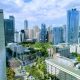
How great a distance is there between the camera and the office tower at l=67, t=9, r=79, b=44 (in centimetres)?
1166

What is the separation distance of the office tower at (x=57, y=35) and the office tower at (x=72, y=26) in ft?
1.65

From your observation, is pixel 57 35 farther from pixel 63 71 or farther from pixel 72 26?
pixel 63 71

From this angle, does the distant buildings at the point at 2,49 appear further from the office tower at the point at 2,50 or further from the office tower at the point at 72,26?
the office tower at the point at 72,26

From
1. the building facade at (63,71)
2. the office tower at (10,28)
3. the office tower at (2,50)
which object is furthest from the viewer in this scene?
the office tower at (10,28)

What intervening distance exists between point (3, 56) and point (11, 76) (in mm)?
2084

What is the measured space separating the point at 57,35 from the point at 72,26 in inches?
38.4

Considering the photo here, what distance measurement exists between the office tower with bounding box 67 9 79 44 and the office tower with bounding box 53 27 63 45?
0.50 m

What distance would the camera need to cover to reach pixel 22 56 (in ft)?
26.1

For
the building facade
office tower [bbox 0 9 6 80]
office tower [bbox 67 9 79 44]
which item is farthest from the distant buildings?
office tower [bbox 67 9 79 44]

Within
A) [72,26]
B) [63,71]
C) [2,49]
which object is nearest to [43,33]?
[72,26]

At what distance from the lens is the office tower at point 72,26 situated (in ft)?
38.3

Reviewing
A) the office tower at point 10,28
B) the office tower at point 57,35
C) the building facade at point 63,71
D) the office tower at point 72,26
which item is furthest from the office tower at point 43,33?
the building facade at point 63,71

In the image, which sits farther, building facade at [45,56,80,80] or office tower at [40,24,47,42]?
office tower at [40,24,47,42]

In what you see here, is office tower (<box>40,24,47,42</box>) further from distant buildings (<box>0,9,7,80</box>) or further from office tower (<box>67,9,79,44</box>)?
distant buildings (<box>0,9,7,80</box>)
